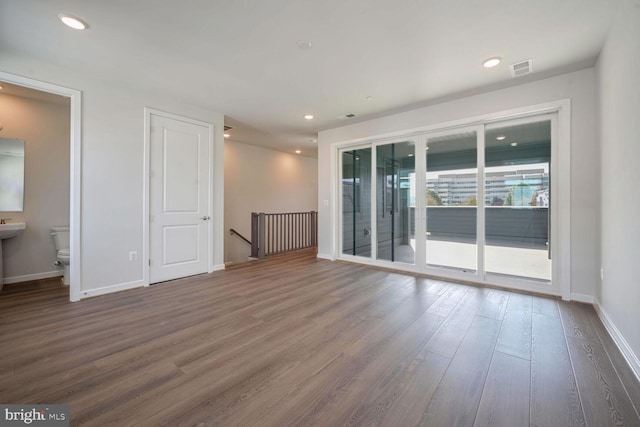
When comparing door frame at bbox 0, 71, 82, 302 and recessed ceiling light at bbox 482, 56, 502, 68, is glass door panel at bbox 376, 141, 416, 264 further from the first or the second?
door frame at bbox 0, 71, 82, 302

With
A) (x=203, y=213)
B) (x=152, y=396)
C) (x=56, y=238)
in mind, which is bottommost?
(x=152, y=396)

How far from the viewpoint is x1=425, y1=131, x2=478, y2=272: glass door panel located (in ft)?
12.4

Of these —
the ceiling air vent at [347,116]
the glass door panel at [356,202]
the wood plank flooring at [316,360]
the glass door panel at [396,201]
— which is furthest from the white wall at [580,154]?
the glass door panel at [356,202]

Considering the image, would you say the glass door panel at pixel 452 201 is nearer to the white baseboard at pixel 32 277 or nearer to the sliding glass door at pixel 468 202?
the sliding glass door at pixel 468 202

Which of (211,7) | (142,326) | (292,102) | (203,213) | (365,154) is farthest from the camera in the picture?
(365,154)

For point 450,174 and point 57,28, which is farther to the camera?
point 450,174

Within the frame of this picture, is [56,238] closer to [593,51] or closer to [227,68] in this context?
[227,68]

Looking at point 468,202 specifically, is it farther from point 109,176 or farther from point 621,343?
point 109,176

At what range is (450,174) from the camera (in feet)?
12.9

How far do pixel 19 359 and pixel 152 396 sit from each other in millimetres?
1247

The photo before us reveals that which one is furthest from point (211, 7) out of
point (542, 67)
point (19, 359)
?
point (542, 67)

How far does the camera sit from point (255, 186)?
684 centimetres

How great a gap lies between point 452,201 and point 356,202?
1.81 m

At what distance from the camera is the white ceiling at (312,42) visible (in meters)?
2.05
